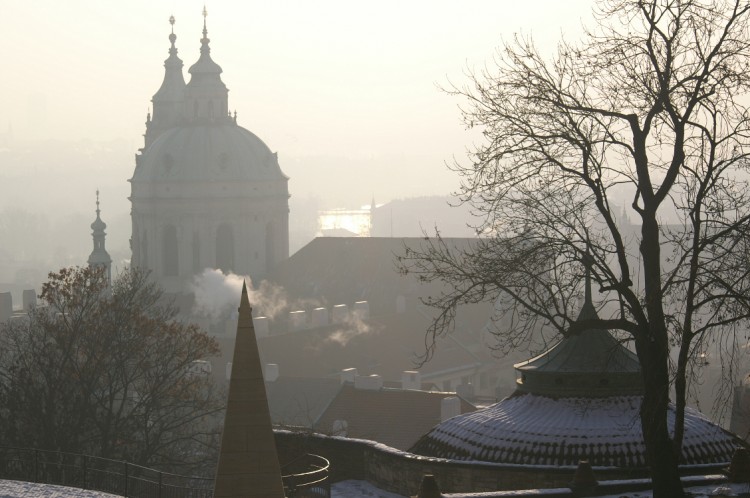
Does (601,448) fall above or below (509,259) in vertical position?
below

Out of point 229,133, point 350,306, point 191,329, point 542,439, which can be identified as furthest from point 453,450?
point 229,133

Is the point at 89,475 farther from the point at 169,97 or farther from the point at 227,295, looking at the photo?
the point at 169,97

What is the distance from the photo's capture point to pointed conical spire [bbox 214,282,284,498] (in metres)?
14.9

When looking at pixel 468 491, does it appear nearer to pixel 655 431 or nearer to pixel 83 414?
pixel 655 431

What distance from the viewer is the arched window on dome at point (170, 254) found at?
102m

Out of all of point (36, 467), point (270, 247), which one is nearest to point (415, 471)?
point (36, 467)

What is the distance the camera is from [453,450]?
70.6 feet

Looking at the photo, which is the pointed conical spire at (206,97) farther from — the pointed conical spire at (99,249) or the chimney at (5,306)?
the chimney at (5,306)

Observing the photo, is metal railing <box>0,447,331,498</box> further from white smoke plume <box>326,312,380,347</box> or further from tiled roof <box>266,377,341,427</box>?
white smoke plume <box>326,312,380,347</box>

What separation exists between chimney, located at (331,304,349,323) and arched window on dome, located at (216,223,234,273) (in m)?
17.9

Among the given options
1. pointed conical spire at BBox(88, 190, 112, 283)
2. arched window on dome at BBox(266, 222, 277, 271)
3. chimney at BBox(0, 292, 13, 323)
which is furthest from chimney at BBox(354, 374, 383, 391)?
arched window on dome at BBox(266, 222, 277, 271)

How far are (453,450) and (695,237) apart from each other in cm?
621

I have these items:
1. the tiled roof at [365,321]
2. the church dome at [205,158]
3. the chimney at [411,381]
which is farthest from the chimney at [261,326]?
the church dome at [205,158]

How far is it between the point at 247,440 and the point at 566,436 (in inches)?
270
